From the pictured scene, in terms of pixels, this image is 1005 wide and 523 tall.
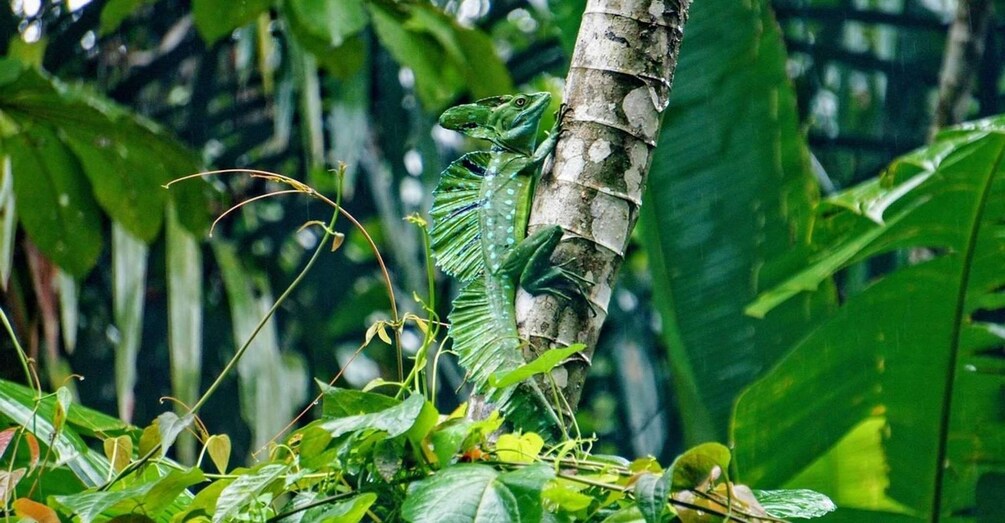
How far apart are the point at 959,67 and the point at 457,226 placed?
7.39ft

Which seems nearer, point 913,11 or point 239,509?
point 239,509

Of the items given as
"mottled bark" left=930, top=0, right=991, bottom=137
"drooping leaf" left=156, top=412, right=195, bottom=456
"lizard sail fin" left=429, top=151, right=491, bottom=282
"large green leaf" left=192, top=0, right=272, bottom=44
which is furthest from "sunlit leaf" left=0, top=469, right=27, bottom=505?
"mottled bark" left=930, top=0, right=991, bottom=137

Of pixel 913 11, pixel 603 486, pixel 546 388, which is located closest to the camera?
pixel 603 486

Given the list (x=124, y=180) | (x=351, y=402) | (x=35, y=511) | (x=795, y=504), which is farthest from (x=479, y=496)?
(x=124, y=180)

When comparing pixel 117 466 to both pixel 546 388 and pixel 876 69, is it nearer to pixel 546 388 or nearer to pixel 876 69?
pixel 546 388

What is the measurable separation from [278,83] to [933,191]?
258cm

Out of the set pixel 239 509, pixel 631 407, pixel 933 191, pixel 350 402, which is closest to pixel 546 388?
pixel 350 402

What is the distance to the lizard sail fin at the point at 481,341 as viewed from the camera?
1.59 meters

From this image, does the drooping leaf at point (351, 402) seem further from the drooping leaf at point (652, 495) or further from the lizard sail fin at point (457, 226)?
the lizard sail fin at point (457, 226)

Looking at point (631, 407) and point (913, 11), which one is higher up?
point (913, 11)

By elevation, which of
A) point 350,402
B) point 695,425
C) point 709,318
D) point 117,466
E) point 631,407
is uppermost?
point 350,402

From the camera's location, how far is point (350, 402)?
4.17 ft

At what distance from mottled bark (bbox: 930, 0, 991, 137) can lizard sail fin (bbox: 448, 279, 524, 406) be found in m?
2.22

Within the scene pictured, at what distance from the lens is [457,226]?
198 cm
